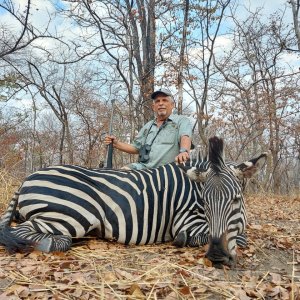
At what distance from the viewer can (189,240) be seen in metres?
3.14

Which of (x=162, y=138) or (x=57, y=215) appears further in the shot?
(x=162, y=138)

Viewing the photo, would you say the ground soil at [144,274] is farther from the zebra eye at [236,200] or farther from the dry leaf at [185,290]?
the zebra eye at [236,200]

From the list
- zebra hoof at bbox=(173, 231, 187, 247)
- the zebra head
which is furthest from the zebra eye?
zebra hoof at bbox=(173, 231, 187, 247)

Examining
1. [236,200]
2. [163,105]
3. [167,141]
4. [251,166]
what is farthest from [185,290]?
[163,105]

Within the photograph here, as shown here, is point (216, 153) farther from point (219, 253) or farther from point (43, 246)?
point (43, 246)

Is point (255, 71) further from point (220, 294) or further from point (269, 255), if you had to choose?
point (220, 294)

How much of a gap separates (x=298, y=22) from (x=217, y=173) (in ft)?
30.2

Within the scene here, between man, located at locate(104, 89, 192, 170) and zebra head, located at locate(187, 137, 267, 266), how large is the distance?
44.9 inches

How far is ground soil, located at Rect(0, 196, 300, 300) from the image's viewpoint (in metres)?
1.88

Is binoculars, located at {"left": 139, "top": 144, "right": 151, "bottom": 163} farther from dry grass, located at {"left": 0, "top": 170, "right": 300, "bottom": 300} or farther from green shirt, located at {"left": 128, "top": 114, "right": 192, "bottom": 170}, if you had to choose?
A: dry grass, located at {"left": 0, "top": 170, "right": 300, "bottom": 300}

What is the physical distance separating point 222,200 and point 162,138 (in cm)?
184

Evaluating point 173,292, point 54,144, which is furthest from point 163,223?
point 54,144

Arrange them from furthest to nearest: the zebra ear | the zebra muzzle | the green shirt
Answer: the green shirt < the zebra ear < the zebra muzzle

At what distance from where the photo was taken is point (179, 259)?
273 cm
